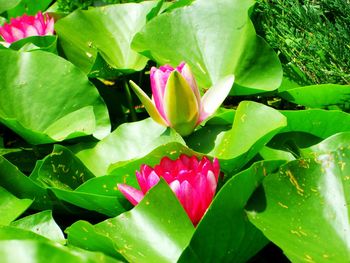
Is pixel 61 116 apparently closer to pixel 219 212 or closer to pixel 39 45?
pixel 39 45

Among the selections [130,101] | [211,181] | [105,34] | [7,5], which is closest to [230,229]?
[211,181]

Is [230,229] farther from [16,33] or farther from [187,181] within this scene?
[16,33]

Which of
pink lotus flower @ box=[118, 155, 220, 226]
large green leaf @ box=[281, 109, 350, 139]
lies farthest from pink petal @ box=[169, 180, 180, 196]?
large green leaf @ box=[281, 109, 350, 139]

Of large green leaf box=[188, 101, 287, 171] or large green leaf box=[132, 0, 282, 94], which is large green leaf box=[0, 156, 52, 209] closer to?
large green leaf box=[188, 101, 287, 171]

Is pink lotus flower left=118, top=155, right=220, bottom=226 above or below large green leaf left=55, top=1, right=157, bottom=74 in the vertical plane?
above

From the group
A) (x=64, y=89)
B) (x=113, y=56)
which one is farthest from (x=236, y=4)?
(x=64, y=89)
